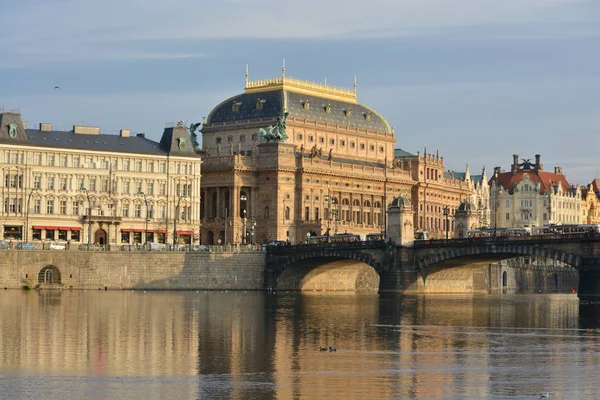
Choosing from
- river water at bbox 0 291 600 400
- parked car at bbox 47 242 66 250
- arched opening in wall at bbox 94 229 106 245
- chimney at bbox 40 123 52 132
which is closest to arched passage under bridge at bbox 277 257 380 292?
arched opening in wall at bbox 94 229 106 245

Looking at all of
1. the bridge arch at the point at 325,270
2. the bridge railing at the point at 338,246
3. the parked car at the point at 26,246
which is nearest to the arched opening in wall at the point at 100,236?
the parked car at the point at 26,246

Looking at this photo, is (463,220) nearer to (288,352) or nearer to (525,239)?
(525,239)

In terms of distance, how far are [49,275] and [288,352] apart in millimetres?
87182

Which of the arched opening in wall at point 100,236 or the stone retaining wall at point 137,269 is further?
the arched opening in wall at point 100,236

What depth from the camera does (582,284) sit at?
5369 inches

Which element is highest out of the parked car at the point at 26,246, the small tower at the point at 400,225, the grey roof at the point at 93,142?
the grey roof at the point at 93,142

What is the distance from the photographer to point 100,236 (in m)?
182

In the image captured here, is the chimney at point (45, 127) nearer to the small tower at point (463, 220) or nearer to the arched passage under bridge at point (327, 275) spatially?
the arched passage under bridge at point (327, 275)

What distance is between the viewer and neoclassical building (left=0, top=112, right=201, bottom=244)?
175375mm

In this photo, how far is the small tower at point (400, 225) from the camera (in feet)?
520

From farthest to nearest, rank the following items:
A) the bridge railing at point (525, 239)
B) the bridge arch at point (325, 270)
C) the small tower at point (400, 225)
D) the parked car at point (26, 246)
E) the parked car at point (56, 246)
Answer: the bridge arch at point (325, 270), the parked car at point (56, 246), the small tower at point (400, 225), the parked car at point (26, 246), the bridge railing at point (525, 239)

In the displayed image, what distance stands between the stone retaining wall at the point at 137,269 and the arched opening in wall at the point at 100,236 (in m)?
19.0

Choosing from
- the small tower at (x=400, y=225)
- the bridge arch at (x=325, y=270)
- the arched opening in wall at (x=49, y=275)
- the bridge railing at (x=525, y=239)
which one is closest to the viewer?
the bridge railing at (x=525, y=239)

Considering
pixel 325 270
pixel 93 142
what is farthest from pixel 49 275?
pixel 325 270
